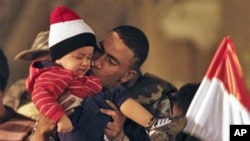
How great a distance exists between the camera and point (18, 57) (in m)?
1.62

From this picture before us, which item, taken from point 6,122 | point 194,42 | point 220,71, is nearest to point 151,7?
point 194,42

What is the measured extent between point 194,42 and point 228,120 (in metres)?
0.22

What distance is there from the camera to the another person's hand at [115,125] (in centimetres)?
159

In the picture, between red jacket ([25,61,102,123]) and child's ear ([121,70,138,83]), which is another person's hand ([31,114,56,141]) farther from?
child's ear ([121,70,138,83])

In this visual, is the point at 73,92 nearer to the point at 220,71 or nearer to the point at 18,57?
the point at 18,57

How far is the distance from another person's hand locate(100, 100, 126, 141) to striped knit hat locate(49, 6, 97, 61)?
18 centimetres

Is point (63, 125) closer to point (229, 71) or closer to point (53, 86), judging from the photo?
point (53, 86)

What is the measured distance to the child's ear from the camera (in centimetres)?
163

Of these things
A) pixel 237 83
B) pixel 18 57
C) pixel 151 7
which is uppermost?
pixel 151 7

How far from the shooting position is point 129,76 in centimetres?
163

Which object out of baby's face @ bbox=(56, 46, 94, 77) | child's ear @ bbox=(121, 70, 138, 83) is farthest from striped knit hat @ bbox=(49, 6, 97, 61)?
child's ear @ bbox=(121, 70, 138, 83)

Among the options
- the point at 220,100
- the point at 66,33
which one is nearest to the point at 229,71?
the point at 220,100

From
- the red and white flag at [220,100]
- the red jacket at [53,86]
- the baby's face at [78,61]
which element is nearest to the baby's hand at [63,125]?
the red jacket at [53,86]

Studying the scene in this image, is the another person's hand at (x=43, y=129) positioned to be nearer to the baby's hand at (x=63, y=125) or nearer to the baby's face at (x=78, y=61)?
the baby's hand at (x=63, y=125)
